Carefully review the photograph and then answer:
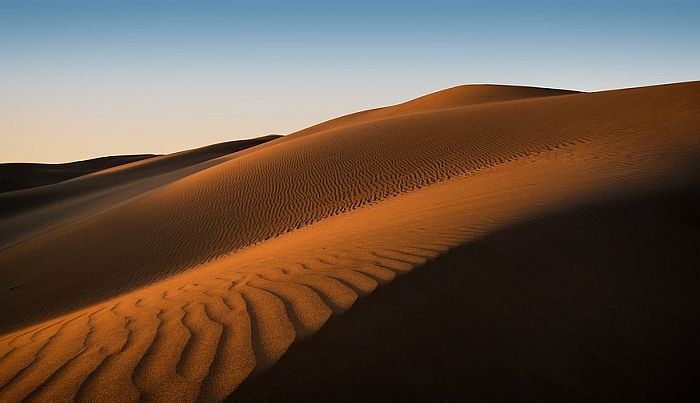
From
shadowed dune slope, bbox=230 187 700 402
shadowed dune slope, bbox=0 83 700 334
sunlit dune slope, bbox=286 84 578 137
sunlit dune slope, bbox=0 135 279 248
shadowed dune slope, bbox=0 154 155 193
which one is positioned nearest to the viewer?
shadowed dune slope, bbox=230 187 700 402

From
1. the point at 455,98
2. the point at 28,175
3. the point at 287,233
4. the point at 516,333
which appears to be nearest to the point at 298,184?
the point at 287,233

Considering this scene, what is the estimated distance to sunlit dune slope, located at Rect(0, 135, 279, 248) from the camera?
23439mm

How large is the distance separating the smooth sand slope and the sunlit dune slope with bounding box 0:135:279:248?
22.8ft

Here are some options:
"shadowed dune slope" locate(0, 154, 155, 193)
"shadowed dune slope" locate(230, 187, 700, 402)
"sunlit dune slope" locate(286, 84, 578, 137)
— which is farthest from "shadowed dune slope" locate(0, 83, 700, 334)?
"shadowed dune slope" locate(0, 154, 155, 193)

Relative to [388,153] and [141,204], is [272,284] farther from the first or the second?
[141,204]

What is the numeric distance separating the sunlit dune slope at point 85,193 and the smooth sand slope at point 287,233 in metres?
6.96

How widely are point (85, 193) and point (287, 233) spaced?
98.5ft

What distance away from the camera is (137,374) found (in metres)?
2.91

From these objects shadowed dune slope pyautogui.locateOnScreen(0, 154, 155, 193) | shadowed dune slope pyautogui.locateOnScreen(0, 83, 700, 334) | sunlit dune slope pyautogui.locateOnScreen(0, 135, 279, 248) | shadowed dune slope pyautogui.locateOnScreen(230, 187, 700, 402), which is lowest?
shadowed dune slope pyautogui.locateOnScreen(0, 154, 155, 193)

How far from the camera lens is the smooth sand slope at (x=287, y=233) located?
3199 millimetres

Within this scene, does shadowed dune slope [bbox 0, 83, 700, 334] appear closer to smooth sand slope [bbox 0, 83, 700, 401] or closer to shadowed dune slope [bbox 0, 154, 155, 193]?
smooth sand slope [bbox 0, 83, 700, 401]

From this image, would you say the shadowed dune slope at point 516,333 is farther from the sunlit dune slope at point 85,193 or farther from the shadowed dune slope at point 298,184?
the sunlit dune slope at point 85,193

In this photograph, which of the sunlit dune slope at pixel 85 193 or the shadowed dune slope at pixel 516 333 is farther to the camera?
the sunlit dune slope at pixel 85 193

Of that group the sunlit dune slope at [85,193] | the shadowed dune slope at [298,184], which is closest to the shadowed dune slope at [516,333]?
the shadowed dune slope at [298,184]
